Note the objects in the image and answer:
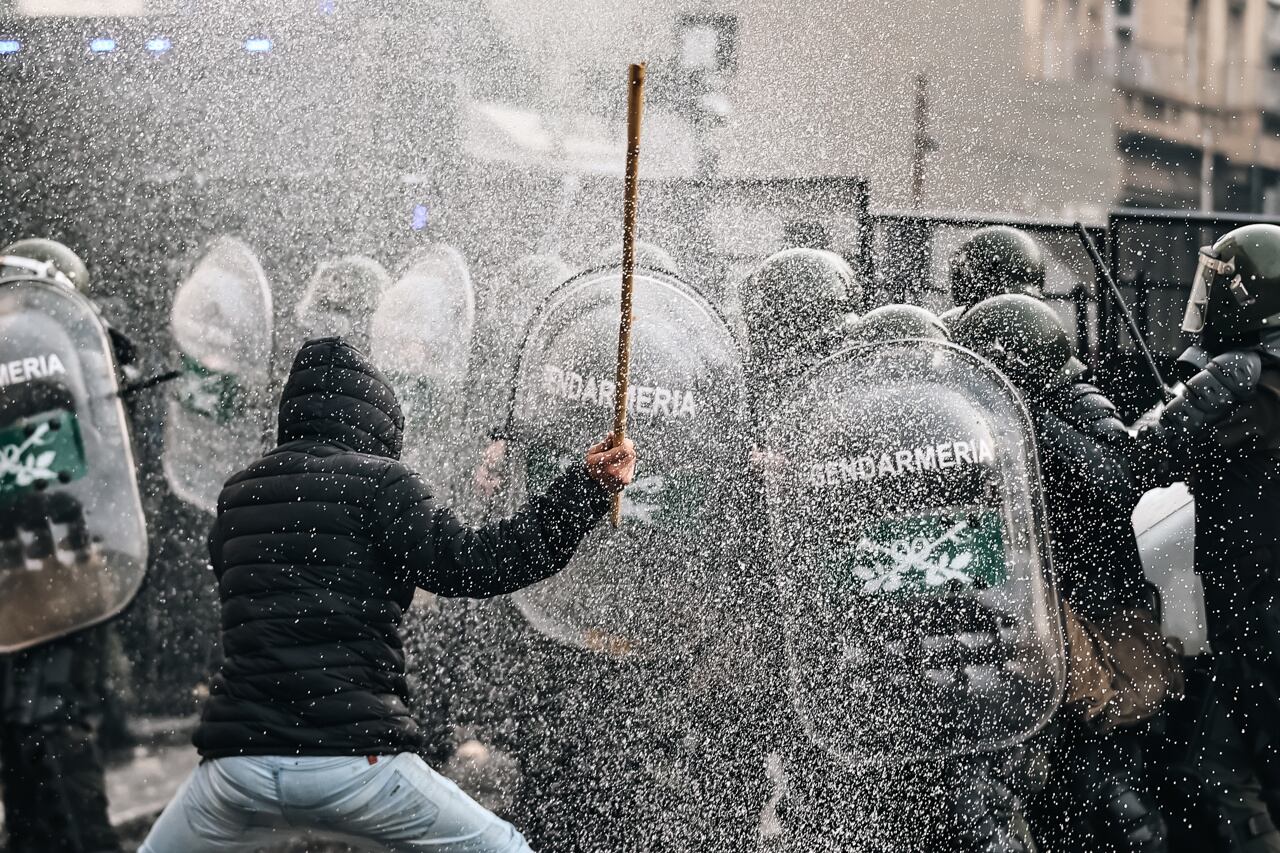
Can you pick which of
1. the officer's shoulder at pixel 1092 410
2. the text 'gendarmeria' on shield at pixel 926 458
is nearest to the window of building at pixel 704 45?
the officer's shoulder at pixel 1092 410

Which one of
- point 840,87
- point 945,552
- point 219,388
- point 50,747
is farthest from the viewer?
point 840,87

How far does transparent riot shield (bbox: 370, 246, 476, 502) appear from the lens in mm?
4770

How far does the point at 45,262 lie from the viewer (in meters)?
4.75

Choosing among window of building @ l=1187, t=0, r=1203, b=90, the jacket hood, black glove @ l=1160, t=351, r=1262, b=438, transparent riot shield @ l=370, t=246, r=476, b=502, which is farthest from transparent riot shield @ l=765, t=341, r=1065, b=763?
window of building @ l=1187, t=0, r=1203, b=90

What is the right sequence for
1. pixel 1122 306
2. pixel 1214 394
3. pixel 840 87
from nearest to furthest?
pixel 1214 394, pixel 1122 306, pixel 840 87

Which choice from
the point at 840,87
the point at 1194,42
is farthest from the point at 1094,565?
the point at 1194,42

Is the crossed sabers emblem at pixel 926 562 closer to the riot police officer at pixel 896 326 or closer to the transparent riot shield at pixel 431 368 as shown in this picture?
the riot police officer at pixel 896 326

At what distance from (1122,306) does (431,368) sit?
7.72ft

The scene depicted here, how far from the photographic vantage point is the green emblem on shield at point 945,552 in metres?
3.27

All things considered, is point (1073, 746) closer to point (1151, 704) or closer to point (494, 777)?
point (1151, 704)

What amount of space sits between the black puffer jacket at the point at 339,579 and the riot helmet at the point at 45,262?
2.09 metres

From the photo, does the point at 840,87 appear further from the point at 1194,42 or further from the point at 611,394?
the point at 1194,42

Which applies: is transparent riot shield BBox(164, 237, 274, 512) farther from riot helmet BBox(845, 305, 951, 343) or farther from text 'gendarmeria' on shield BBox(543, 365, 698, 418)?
riot helmet BBox(845, 305, 951, 343)

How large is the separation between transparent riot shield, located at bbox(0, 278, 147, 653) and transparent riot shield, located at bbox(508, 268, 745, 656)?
4.73ft
